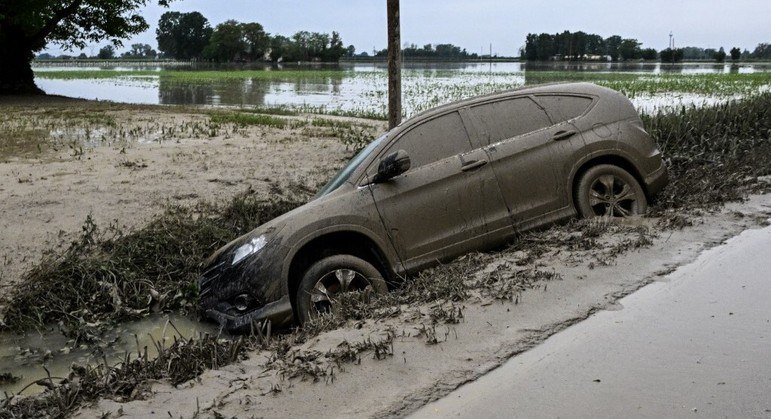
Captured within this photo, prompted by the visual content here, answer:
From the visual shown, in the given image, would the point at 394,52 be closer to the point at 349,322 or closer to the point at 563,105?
the point at 563,105

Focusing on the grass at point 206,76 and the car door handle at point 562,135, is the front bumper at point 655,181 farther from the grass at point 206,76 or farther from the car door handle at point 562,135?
the grass at point 206,76

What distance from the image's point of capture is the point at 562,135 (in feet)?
25.7

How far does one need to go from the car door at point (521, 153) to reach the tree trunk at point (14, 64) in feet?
95.4

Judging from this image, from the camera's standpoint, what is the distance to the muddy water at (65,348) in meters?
6.45

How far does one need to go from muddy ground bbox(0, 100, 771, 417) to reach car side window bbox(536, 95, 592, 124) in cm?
122

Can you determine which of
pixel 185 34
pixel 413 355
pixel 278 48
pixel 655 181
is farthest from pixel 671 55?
pixel 413 355

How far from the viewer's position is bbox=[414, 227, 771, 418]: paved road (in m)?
4.42

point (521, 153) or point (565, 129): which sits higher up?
point (565, 129)

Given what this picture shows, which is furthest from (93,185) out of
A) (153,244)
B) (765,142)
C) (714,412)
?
(765,142)

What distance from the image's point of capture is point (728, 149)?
12.4 meters

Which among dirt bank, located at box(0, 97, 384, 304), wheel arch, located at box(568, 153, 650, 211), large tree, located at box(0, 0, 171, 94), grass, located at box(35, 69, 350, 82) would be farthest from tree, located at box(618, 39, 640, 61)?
wheel arch, located at box(568, 153, 650, 211)

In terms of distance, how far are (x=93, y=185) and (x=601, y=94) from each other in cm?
695

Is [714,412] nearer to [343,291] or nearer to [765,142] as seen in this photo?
[343,291]

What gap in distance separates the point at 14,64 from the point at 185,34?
9959cm
